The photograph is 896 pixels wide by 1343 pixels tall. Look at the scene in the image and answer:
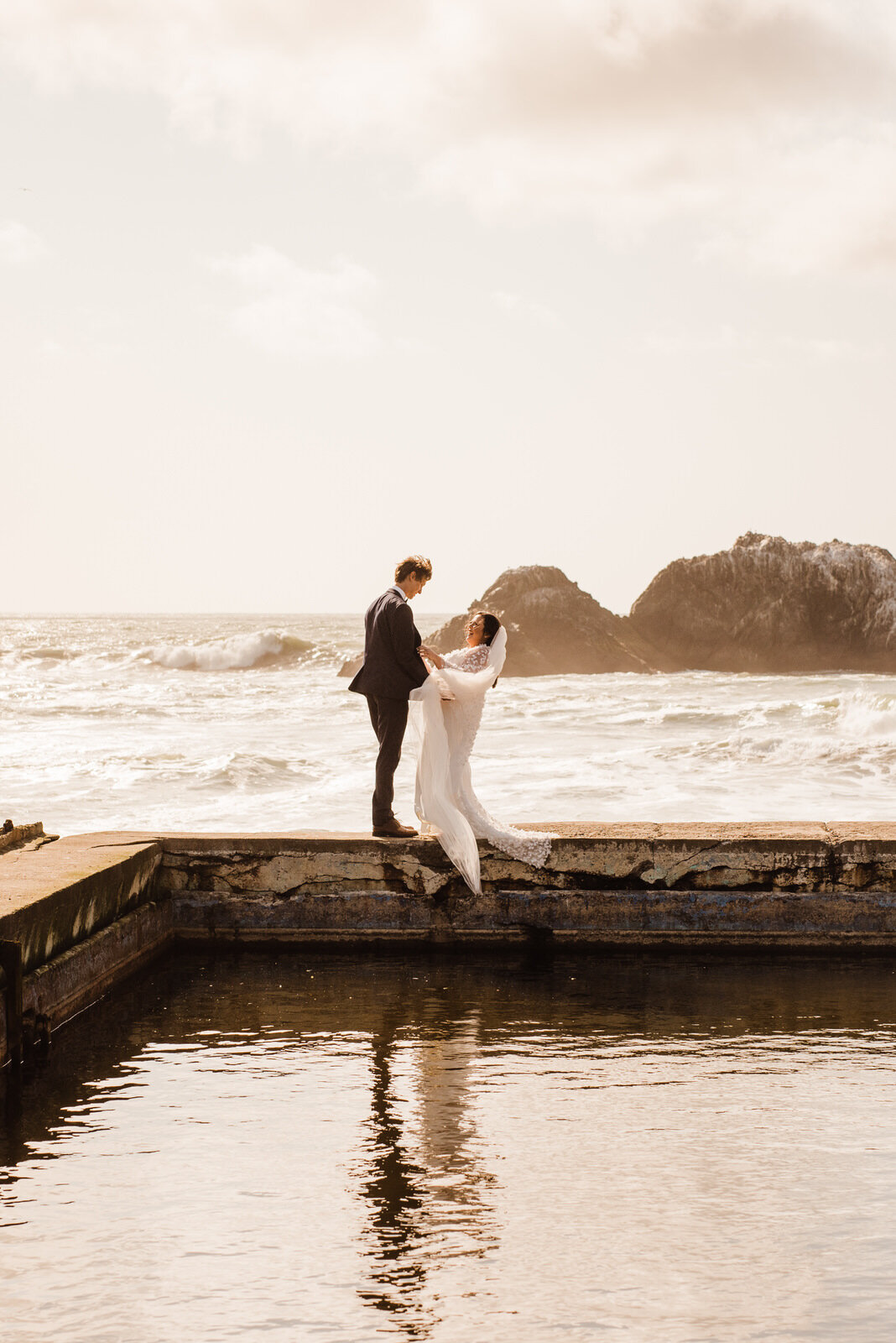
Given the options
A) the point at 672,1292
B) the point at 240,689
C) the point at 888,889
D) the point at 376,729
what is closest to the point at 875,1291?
the point at 672,1292

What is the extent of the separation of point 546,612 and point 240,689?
11786 millimetres

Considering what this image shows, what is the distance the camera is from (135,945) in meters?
5.61

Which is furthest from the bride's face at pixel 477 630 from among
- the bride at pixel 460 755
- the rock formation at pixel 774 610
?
the rock formation at pixel 774 610

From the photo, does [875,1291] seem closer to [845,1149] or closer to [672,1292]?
[672,1292]

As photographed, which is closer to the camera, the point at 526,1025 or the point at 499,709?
the point at 526,1025

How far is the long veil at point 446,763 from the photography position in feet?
19.6

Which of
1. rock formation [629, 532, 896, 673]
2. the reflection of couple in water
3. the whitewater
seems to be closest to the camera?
the reflection of couple in water

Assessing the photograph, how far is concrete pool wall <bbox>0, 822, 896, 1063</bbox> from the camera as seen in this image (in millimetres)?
5988

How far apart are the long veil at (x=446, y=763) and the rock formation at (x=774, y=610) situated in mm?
37762

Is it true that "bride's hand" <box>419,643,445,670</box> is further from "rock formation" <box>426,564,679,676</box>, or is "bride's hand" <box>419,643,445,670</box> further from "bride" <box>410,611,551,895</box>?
"rock formation" <box>426,564,679,676</box>

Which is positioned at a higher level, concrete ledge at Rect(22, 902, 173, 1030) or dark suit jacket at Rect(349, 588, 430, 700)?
dark suit jacket at Rect(349, 588, 430, 700)

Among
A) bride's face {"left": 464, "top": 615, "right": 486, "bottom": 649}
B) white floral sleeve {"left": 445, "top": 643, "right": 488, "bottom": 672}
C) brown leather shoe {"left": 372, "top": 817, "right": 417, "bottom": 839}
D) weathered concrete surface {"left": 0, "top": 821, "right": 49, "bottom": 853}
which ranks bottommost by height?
brown leather shoe {"left": 372, "top": 817, "right": 417, "bottom": 839}

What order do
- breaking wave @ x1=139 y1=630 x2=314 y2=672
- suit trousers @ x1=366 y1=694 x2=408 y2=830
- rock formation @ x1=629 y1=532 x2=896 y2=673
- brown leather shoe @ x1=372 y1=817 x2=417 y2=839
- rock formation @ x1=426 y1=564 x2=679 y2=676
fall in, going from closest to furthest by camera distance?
brown leather shoe @ x1=372 y1=817 x2=417 y2=839
suit trousers @ x1=366 y1=694 x2=408 y2=830
rock formation @ x1=426 y1=564 x2=679 y2=676
rock formation @ x1=629 y1=532 x2=896 y2=673
breaking wave @ x1=139 y1=630 x2=314 y2=672

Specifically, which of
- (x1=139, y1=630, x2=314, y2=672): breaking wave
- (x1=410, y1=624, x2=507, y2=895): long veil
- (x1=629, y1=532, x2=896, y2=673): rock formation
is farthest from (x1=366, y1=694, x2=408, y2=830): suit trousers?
(x1=139, y1=630, x2=314, y2=672): breaking wave
